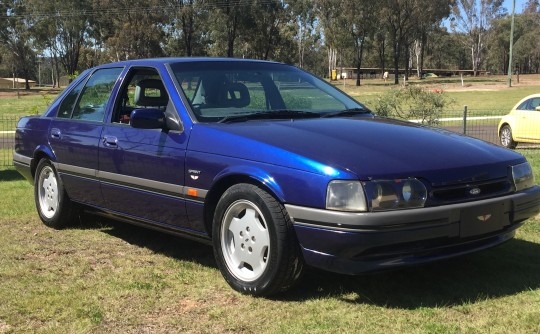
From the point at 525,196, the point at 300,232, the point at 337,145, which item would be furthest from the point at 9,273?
the point at 525,196

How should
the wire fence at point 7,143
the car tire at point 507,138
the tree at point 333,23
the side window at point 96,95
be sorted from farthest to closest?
1. the tree at point 333,23
2. the car tire at point 507,138
3. the wire fence at point 7,143
4. the side window at point 96,95

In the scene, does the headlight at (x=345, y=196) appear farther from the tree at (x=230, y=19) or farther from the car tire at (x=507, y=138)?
the tree at (x=230, y=19)

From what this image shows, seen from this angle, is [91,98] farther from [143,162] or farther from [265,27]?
[265,27]

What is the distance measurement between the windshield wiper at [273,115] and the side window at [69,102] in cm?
223

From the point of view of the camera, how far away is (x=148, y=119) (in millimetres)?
4391

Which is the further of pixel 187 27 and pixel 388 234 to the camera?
pixel 187 27

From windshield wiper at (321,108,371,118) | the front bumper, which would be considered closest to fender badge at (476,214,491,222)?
the front bumper

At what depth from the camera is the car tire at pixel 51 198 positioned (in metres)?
5.85

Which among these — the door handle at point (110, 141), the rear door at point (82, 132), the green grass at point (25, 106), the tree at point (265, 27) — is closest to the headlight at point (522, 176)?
the door handle at point (110, 141)

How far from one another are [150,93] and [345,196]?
254cm

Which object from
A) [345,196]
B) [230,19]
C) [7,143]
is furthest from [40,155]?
[230,19]

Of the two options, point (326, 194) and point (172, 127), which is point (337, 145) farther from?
point (172, 127)

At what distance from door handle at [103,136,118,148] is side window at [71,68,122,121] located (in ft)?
1.08

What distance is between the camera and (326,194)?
346 cm
